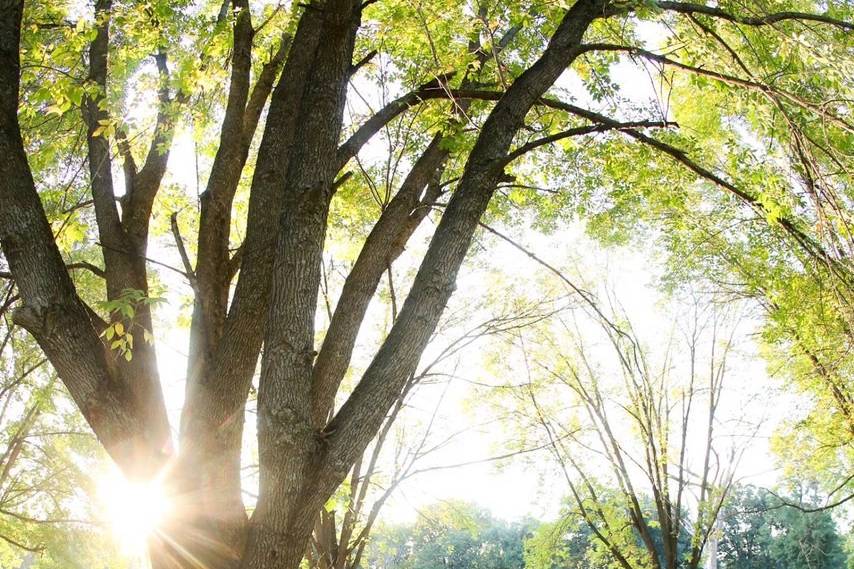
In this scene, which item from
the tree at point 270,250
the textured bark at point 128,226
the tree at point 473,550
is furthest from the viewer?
the tree at point 473,550

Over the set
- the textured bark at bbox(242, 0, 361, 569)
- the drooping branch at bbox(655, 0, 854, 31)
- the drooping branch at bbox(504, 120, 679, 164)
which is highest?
the drooping branch at bbox(655, 0, 854, 31)

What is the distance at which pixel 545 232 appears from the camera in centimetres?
706

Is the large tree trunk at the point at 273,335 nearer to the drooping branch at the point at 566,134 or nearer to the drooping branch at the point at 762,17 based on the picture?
the drooping branch at the point at 566,134

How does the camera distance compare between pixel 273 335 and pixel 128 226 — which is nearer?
pixel 273 335

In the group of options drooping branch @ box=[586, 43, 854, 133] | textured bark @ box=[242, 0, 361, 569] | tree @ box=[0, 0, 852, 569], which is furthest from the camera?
drooping branch @ box=[586, 43, 854, 133]

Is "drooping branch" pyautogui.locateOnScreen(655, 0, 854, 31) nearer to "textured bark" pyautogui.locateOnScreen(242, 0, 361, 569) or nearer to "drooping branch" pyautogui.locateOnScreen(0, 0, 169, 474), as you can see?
"textured bark" pyautogui.locateOnScreen(242, 0, 361, 569)

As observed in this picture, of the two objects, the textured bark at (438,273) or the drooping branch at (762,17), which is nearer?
the textured bark at (438,273)

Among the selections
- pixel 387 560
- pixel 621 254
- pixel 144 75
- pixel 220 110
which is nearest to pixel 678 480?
pixel 621 254

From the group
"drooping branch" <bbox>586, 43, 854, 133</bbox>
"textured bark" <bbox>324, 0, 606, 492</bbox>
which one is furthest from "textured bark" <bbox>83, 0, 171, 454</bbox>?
"drooping branch" <bbox>586, 43, 854, 133</bbox>

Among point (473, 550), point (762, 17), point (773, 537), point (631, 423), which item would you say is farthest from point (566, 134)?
point (773, 537)

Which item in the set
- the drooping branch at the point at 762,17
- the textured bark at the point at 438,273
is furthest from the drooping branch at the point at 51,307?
the drooping branch at the point at 762,17

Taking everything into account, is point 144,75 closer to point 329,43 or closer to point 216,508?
point 329,43

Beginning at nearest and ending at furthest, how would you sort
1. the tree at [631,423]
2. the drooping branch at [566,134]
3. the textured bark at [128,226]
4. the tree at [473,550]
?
the drooping branch at [566,134] → the textured bark at [128,226] → the tree at [631,423] → the tree at [473,550]

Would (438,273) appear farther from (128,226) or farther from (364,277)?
(128,226)
